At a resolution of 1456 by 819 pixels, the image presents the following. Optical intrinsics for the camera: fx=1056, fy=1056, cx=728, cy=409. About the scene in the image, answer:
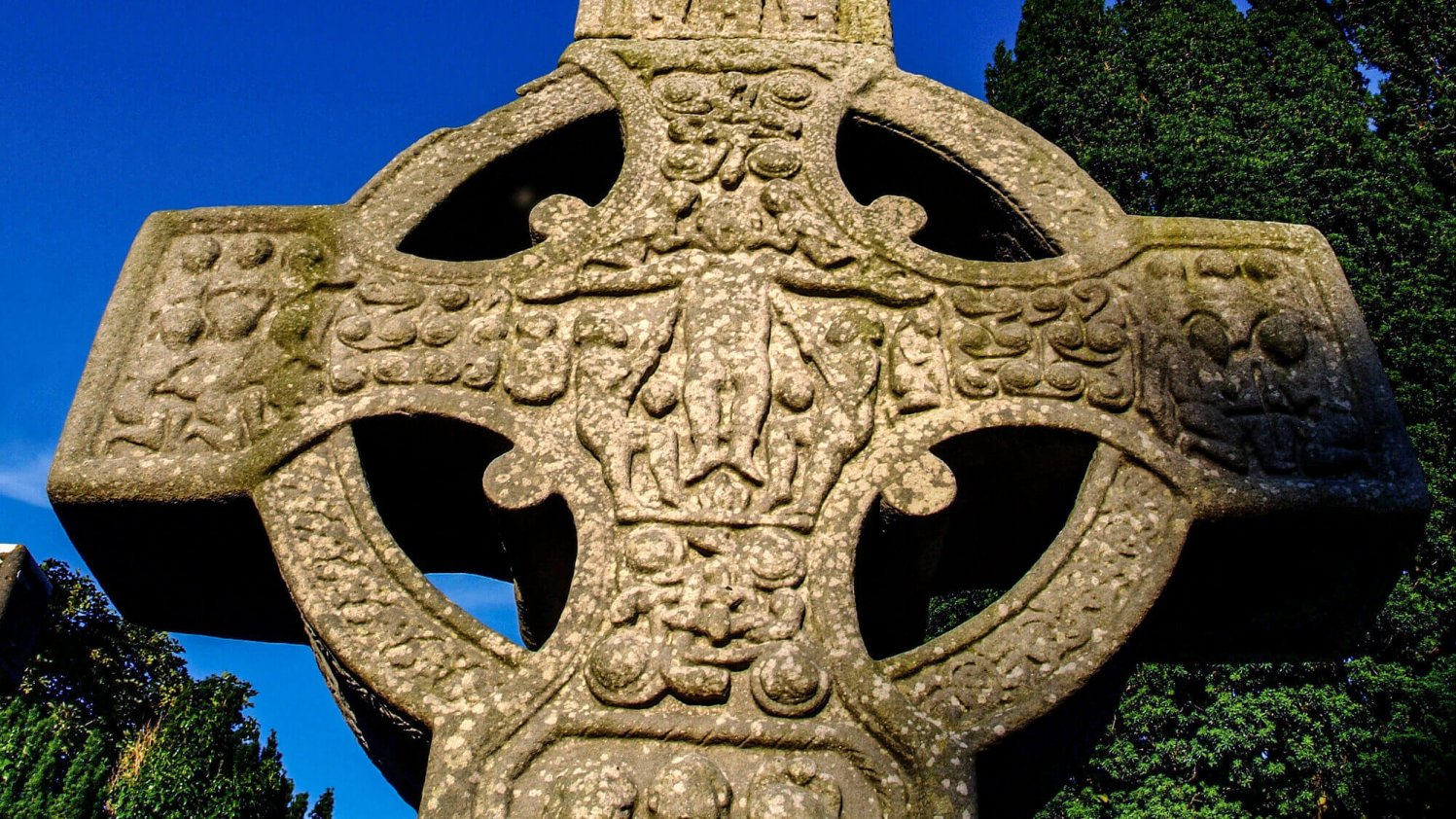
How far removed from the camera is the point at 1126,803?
1194cm

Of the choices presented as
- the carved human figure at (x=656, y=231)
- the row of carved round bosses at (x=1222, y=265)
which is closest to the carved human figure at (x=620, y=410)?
the carved human figure at (x=656, y=231)

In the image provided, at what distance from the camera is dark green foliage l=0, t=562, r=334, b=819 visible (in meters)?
14.4

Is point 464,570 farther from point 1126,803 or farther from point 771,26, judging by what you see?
point 1126,803

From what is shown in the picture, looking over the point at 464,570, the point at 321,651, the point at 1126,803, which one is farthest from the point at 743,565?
the point at 1126,803

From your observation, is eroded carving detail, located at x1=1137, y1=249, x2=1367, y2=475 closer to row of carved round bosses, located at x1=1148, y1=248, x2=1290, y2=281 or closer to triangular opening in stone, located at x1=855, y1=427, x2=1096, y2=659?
row of carved round bosses, located at x1=1148, y1=248, x2=1290, y2=281

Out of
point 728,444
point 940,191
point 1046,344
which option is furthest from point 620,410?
point 940,191

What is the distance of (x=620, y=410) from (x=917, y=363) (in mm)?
662

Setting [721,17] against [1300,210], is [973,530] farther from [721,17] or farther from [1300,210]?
[1300,210]

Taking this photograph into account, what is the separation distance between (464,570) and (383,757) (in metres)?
0.78

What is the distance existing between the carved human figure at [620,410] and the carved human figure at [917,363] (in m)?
0.50

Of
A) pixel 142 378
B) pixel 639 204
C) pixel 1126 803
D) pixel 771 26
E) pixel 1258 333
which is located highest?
pixel 771 26

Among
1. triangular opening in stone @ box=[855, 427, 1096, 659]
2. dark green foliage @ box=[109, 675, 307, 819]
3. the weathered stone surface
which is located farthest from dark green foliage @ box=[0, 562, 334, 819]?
triangular opening in stone @ box=[855, 427, 1096, 659]

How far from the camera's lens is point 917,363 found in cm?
233

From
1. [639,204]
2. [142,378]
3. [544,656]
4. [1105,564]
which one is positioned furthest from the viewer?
[639,204]
